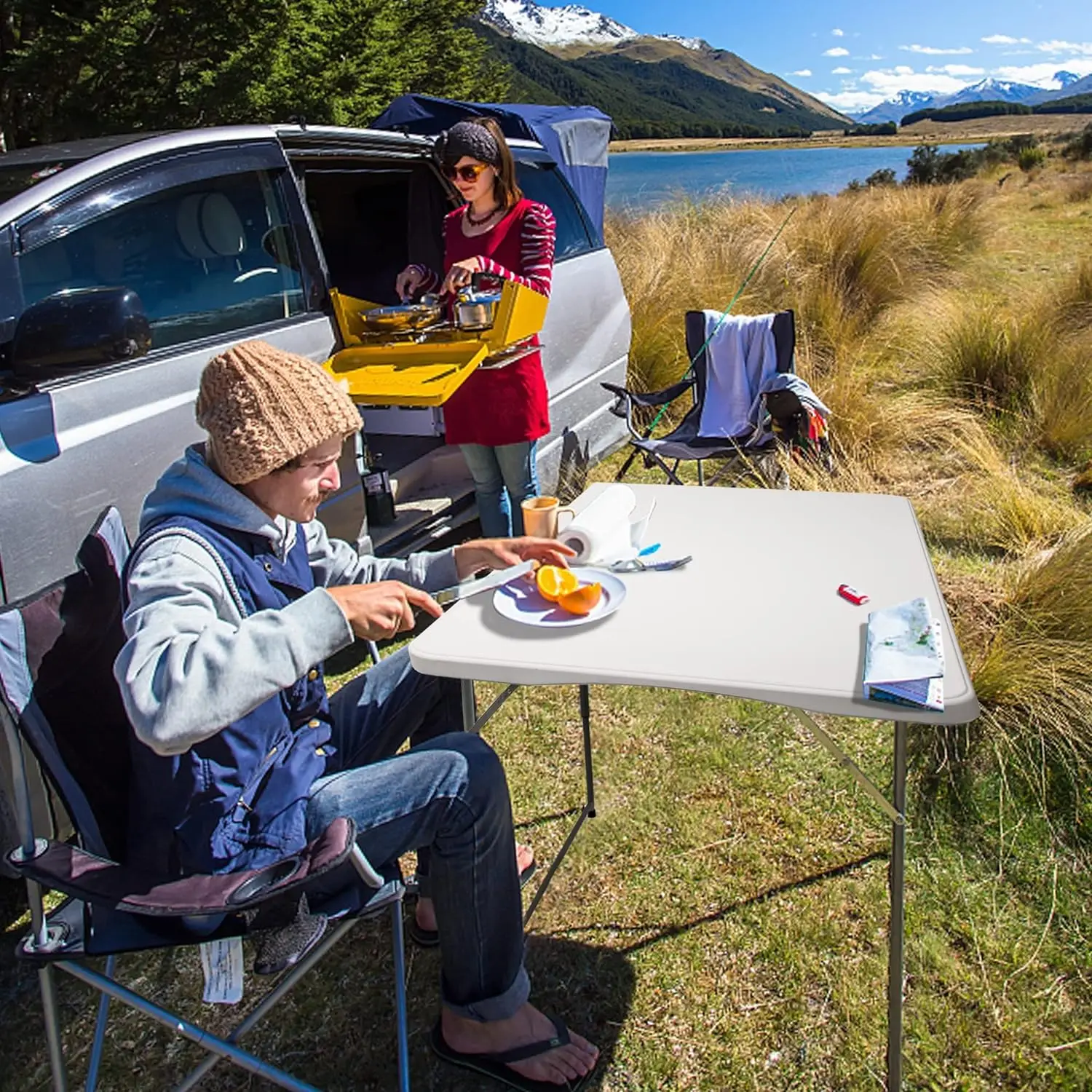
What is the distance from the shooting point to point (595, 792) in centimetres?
277

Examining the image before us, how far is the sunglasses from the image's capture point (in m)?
3.17

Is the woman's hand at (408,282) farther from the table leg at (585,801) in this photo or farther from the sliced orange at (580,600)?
the sliced orange at (580,600)

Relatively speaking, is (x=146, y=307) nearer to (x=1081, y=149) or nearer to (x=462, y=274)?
(x=462, y=274)

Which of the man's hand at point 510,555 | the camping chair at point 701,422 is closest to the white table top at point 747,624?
the man's hand at point 510,555

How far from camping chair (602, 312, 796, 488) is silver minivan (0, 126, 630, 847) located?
2.59 ft

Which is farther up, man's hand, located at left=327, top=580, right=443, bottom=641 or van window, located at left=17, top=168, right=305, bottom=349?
van window, located at left=17, top=168, right=305, bottom=349

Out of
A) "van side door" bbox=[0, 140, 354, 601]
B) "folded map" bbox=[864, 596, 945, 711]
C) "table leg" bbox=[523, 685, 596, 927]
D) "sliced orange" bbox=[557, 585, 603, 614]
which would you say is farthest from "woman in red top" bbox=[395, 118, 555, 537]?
"folded map" bbox=[864, 596, 945, 711]

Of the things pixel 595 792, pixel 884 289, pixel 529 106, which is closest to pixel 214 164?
pixel 595 792

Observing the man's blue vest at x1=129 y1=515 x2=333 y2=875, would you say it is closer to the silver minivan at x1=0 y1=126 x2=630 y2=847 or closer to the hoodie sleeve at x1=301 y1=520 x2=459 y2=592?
the hoodie sleeve at x1=301 y1=520 x2=459 y2=592

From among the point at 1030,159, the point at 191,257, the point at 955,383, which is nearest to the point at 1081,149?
the point at 1030,159

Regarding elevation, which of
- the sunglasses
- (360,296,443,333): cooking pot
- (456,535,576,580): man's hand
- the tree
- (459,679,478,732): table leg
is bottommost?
(459,679,478,732): table leg

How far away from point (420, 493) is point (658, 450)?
1.26m

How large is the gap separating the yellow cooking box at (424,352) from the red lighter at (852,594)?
1451mm

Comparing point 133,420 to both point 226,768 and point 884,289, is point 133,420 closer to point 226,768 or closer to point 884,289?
point 226,768
